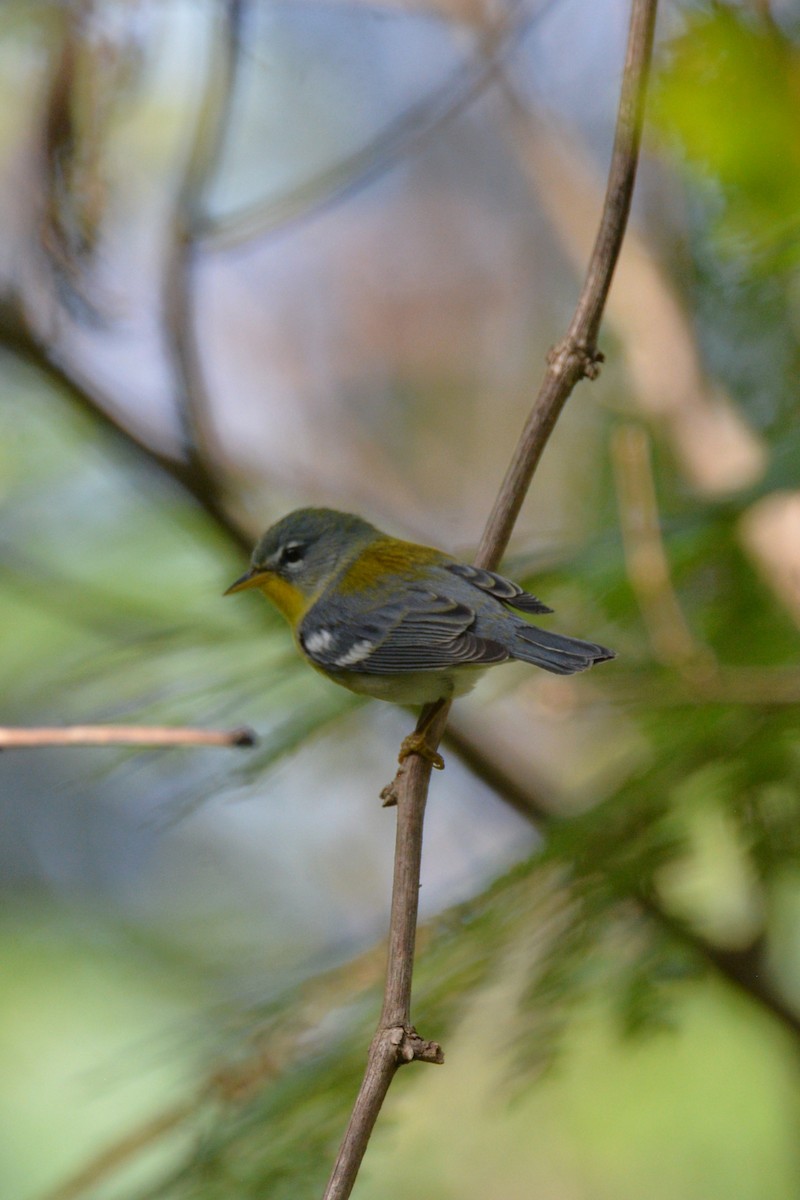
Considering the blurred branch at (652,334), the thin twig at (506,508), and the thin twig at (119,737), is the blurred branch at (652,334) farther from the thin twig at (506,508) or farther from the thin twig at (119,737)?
the thin twig at (119,737)

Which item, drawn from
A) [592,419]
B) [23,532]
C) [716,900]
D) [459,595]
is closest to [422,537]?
[592,419]

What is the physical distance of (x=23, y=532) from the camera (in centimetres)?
264

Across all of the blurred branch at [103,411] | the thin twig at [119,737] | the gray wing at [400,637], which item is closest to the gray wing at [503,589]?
the gray wing at [400,637]

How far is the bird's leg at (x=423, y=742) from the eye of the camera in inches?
74.0

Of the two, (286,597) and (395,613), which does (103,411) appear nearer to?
(286,597)

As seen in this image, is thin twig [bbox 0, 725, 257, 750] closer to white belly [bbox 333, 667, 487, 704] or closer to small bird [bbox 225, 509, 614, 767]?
small bird [bbox 225, 509, 614, 767]

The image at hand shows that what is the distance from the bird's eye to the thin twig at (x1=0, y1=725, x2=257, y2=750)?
1640 millimetres

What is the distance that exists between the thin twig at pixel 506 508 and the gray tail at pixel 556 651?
17 centimetres

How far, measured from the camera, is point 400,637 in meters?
2.16

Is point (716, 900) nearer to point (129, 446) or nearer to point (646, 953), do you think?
point (646, 953)

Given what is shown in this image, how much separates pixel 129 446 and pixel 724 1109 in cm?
190

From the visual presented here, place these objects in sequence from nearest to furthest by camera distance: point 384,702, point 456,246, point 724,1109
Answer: point 384,702
point 724,1109
point 456,246

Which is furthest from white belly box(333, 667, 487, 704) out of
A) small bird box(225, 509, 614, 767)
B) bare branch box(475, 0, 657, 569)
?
bare branch box(475, 0, 657, 569)

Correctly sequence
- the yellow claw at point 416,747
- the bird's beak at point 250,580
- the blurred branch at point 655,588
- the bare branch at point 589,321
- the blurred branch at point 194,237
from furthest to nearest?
1. the blurred branch at point 194,237
2. the bird's beak at point 250,580
3. the yellow claw at point 416,747
4. the blurred branch at point 655,588
5. the bare branch at point 589,321
